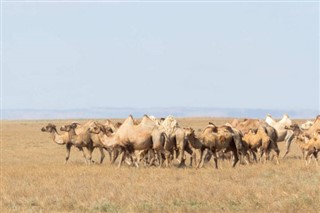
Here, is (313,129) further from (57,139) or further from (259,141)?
(57,139)

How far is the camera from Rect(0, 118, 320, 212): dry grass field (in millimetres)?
13305

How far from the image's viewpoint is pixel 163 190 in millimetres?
15281

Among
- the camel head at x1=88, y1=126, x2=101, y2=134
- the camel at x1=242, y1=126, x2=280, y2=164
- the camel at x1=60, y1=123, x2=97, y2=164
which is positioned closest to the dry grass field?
the camel at x1=242, y1=126, x2=280, y2=164

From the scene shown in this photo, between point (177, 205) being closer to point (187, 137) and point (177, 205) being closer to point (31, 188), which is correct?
point (31, 188)

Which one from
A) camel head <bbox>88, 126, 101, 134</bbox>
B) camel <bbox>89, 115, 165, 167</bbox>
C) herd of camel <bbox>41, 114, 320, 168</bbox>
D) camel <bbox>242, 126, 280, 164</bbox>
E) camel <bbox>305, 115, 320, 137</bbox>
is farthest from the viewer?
camel head <bbox>88, 126, 101, 134</bbox>

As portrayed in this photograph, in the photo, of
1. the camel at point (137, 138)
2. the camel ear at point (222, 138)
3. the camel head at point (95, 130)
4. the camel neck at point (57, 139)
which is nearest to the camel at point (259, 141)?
the camel ear at point (222, 138)

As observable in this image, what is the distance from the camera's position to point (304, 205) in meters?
12.6

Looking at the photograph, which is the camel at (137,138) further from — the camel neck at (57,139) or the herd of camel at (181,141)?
the camel neck at (57,139)

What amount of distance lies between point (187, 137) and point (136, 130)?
2.00 metres

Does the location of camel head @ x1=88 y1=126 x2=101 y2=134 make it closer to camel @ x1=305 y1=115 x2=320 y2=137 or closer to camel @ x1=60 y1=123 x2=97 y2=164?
camel @ x1=60 y1=123 x2=97 y2=164

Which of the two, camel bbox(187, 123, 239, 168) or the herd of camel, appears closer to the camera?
camel bbox(187, 123, 239, 168)

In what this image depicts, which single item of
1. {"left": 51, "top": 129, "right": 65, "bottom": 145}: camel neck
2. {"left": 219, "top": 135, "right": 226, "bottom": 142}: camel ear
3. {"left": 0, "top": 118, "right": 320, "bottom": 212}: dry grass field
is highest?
{"left": 219, "top": 135, "right": 226, "bottom": 142}: camel ear

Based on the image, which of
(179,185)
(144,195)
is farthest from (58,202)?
(179,185)

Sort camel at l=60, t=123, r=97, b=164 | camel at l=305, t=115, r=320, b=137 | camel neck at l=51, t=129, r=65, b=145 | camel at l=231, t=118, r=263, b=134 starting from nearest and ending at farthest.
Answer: camel at l=305, t=115, r=320, b=137
camel at l=60, t=123, r=97, b=164
camel neck at l=51, t=129, r=65, b=145
camel at l=231, t=118, r=263, b=134
